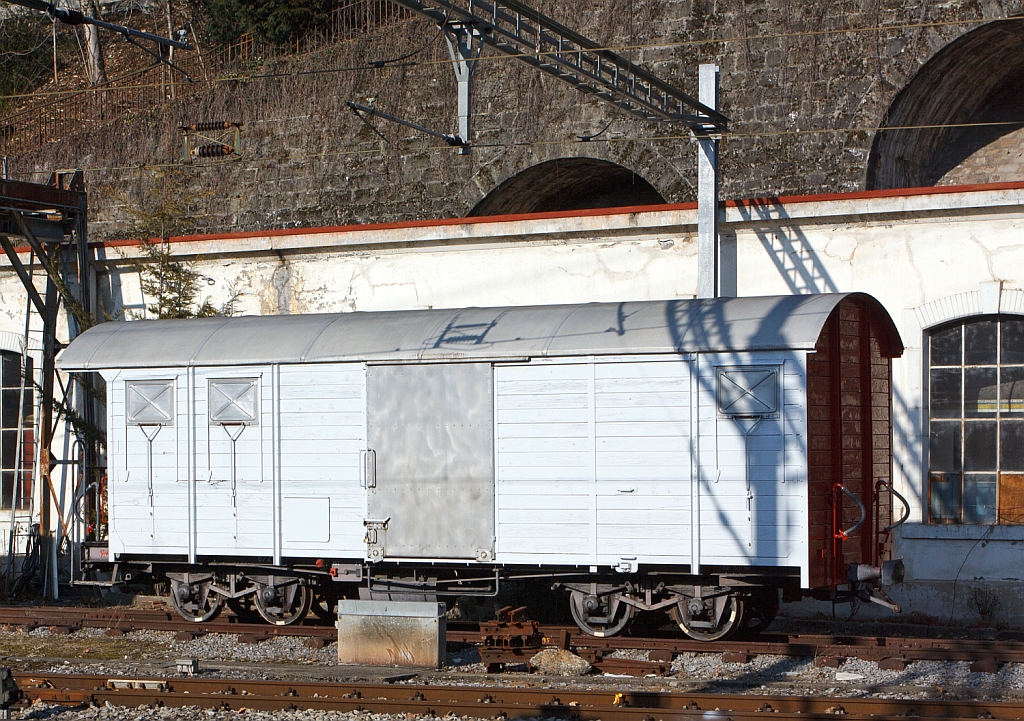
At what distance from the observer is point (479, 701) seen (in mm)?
9094

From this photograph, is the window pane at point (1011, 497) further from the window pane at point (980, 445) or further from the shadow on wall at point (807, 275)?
the shadow on wall at point (807, 275)

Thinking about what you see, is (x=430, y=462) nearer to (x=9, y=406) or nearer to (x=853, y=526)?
(x=853, y=526)

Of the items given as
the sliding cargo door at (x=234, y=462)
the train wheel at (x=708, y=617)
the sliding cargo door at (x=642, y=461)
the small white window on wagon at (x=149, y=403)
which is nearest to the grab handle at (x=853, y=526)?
the train wheel at (x=708, y=617)

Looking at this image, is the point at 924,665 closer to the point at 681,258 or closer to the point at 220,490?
the point at 681,258

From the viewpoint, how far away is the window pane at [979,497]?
45.8 ft

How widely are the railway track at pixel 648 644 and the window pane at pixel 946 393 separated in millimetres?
3232

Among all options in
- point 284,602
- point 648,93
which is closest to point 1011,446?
point 648,93

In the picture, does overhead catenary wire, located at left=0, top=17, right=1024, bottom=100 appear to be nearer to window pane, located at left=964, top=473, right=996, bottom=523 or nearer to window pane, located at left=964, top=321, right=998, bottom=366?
window pane, located at left=964, top=321, right=998, bottom=366

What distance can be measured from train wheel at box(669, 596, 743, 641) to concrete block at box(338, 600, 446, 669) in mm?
2304

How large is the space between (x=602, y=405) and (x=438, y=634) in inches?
102

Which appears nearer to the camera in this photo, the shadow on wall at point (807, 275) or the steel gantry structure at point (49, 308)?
the shadow on wall at point (807, 275)

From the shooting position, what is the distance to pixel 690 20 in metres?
20.8

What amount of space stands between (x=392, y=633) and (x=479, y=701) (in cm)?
207

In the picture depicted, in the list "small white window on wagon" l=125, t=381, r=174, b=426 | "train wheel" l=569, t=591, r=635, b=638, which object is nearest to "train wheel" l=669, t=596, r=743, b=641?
"train wheel" l=569, t=591, r=635, b=638
